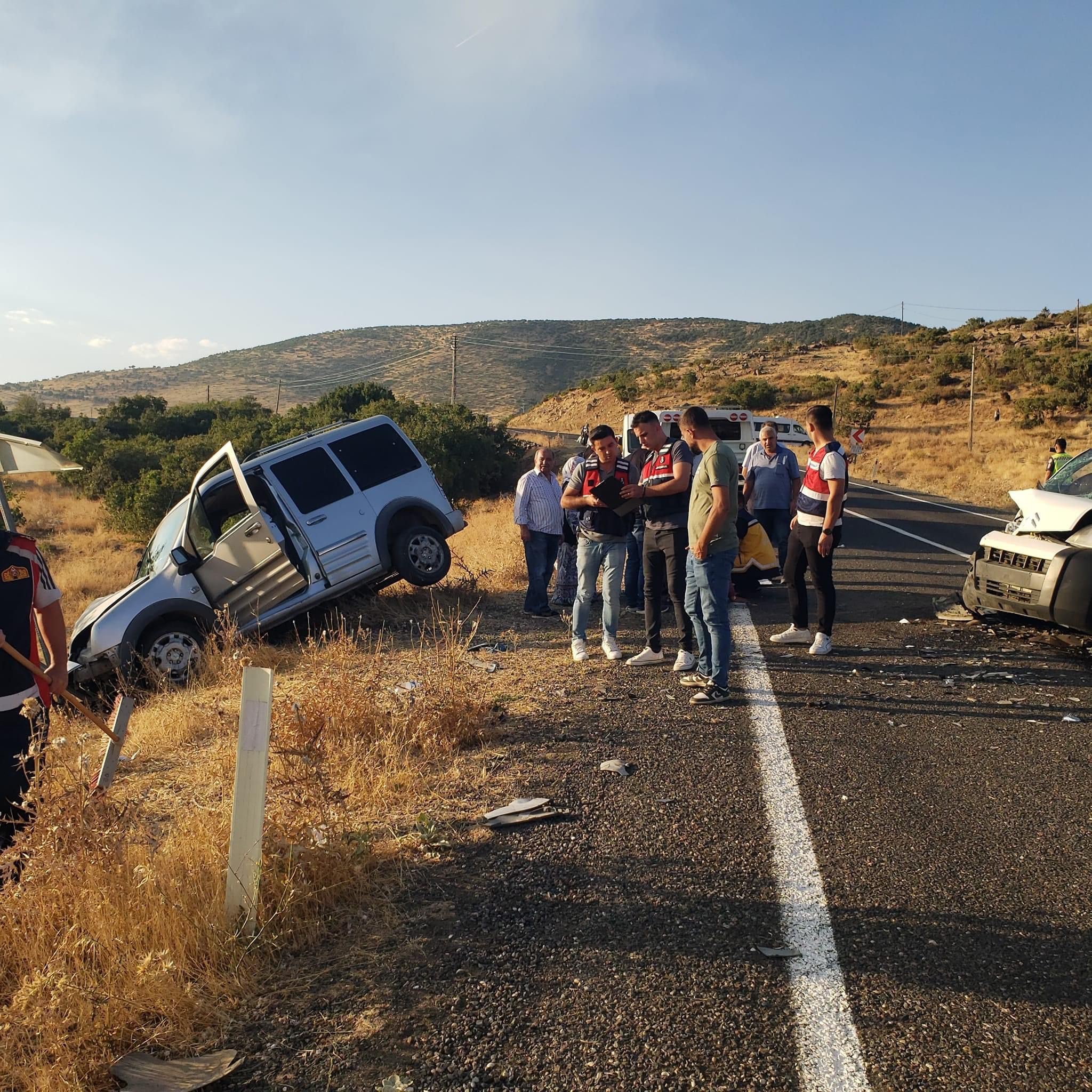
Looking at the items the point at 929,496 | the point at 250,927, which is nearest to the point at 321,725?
the point at 250,927

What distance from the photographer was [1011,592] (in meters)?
7.02

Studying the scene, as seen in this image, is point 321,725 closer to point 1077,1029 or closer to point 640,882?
point 640,882

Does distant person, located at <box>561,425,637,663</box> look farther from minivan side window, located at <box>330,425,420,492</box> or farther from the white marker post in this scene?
the white marker post

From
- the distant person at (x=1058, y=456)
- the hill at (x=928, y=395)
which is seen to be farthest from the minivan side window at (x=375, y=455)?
the hill at (x=928, y=395)

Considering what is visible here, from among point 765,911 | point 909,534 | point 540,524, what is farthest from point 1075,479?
point 909,534

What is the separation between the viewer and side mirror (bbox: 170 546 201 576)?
846cm

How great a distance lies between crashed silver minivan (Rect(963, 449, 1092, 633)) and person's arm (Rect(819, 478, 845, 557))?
1467 millimetres

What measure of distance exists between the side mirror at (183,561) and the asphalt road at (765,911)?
14.2 feet

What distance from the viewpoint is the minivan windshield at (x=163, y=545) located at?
29.6ft

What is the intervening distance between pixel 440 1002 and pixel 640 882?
39.7 inches

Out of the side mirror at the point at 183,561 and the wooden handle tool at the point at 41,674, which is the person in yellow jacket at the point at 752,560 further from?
the wooden handle tool at the point at 41,674

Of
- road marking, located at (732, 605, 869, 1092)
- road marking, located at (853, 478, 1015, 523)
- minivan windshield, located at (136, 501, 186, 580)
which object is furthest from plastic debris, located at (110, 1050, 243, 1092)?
road marking, located at (853, 478, 1015, 523)

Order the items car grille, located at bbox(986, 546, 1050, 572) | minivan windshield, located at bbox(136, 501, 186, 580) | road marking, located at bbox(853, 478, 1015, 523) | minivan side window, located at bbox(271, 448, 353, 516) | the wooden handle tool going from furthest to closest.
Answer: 1. road marking, located at bbox(853, 478, 1015, 523)
2. minivan side window, located at bbox(271, 448, 353, 516)
3. minivan windshield, located at bbox(136, 501, 186, 580)
4. car grille, located at bbox(986, 546, 1050, 572)
5. the wooden handle tool

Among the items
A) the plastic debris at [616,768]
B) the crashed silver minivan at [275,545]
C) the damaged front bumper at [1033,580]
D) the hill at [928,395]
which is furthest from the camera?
the hill at [928,395]
